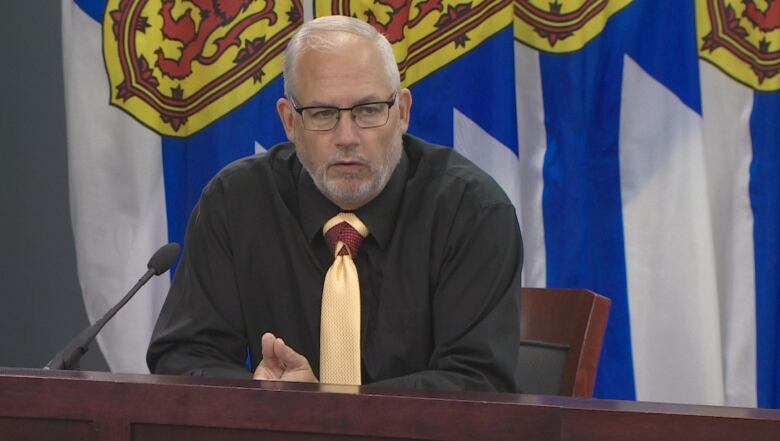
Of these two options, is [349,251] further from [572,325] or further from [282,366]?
[572,325]

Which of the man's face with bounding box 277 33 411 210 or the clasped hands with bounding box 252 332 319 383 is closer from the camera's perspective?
the clasped hands with bounding box 252 332 319 383

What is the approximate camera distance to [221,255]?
2.00 m

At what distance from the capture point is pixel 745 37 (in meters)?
2.67

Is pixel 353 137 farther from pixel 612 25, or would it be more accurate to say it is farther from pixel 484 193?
pixel 612 25

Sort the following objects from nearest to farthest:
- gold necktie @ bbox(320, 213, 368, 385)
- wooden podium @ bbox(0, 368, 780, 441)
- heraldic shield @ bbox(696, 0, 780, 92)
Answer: wooden podium @ bbox(0, 368, 780, 441) < gold necktie @ bbox(320, 213, 368, 385) < heraldic shield @ bbox(696, 0, 780, 92)

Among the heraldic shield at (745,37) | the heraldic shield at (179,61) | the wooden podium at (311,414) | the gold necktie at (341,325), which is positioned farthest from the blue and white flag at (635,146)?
the wooden podium at (311,414)

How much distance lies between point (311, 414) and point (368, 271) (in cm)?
102

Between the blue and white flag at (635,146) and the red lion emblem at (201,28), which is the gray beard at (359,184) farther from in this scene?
the red lion emblem at (201,28)

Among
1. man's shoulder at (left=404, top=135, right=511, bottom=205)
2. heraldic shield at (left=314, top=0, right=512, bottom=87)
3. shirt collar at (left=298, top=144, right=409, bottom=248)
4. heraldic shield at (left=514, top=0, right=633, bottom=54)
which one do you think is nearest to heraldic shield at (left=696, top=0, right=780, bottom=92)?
heraldic shield at (left=514, top=0, right=633, bottom=54)

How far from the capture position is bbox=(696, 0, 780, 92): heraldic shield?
2654 mm

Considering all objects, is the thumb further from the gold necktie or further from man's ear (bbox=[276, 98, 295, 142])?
man's ear (bbox=[276, 98, 295, 142])

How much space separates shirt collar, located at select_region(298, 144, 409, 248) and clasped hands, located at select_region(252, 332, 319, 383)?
32 cm

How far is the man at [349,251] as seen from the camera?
187 cm

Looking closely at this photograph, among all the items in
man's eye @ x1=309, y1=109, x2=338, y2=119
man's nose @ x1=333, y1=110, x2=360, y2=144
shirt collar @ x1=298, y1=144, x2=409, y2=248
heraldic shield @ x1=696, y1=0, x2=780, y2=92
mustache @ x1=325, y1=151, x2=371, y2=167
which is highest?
heraldic shield @ x1=696, y1=0, x2=780, y2=92
